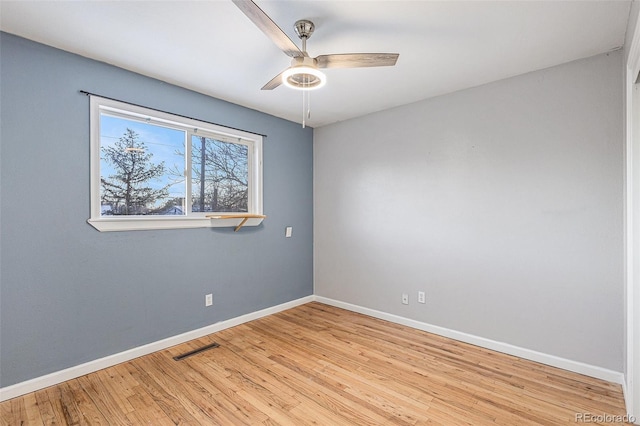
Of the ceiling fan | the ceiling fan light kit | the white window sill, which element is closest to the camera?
the ceiling fan

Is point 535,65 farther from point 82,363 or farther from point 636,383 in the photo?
point 82,363

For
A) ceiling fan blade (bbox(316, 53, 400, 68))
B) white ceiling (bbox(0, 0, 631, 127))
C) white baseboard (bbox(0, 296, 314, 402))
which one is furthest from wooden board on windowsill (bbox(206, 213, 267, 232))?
ceiling fan blade (bbox(316, 53, 400, 68))

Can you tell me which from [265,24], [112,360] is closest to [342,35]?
[265,24]

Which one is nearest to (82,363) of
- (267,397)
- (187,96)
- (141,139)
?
(267,397)

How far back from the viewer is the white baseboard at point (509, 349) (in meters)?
2.32

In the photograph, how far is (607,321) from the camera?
2.32 m

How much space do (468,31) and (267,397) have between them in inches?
113

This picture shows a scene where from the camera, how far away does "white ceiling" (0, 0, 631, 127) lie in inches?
72.6

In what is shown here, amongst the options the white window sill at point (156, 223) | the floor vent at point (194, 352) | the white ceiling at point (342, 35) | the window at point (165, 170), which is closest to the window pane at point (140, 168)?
the window at point (165, 170)

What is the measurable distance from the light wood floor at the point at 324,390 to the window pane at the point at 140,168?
137cm

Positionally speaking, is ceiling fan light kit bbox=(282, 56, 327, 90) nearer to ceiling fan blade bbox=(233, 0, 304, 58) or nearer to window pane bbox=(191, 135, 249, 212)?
ceiling fan blade bbox=(233, 0, 304, 58)

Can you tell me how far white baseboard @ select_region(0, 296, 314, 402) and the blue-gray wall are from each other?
0.15 feet

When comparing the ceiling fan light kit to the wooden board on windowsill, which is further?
the wooden board on windowsill

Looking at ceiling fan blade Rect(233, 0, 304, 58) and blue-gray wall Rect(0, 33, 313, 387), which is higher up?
ceiling fan blade Rect(233, 0, 304, 58)
